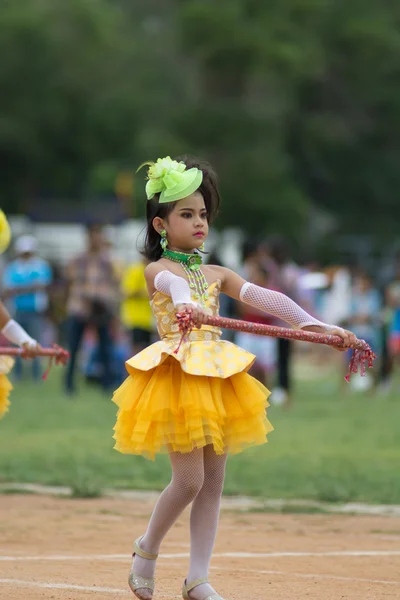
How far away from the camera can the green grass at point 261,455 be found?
10227mm

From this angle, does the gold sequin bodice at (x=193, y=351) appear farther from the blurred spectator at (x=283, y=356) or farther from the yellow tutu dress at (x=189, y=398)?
the blurred spectator at (x=283, y=356)

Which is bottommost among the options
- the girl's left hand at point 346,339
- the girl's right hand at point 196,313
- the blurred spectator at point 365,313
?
A: the girl's left hand at point 346,339

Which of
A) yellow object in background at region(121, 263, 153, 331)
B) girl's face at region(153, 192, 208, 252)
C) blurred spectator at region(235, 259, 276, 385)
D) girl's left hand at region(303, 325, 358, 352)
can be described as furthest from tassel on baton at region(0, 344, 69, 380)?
yellow object in background at region(121, 263, 153, 331)

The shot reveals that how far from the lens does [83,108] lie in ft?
225

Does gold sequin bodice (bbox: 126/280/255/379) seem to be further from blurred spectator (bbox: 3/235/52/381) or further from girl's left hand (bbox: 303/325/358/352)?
blurred spectator (bbox: 3/235/52/381)

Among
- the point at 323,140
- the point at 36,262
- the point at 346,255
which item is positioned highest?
the point at 323,140

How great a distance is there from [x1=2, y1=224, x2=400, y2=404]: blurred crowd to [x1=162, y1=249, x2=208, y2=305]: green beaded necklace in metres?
10.2

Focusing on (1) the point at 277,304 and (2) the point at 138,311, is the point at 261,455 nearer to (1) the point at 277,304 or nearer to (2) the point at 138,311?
(1) the point at 277,304

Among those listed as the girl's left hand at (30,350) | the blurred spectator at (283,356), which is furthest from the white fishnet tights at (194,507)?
the blurred spectator at (283,356)

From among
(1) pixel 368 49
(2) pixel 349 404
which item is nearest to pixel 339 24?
(1) pixel 368 49

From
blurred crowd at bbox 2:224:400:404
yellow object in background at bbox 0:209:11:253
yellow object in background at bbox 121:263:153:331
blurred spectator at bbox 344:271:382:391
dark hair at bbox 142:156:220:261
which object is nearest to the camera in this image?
dark hair at bbox 142:156:220:261

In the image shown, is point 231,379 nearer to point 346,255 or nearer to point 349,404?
point 349,404

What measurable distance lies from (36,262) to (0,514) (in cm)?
1171

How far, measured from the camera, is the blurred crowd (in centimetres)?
1784
